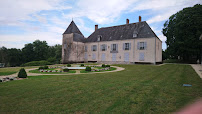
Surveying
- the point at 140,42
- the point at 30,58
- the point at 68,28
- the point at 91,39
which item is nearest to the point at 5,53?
the point at 30,58

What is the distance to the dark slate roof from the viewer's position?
2260 cm

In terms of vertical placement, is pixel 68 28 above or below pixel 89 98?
above

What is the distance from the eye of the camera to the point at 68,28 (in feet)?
93.8

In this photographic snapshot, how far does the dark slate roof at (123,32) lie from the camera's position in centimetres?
→ 2260

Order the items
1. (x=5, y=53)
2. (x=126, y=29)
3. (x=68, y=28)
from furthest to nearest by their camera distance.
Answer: (x=5, y=53) < (x=68, y=28) < (x=126, y=29)

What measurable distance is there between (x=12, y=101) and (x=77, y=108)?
231 cm

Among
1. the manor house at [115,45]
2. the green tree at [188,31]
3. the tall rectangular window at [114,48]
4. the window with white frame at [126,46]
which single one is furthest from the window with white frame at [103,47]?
the green tree at [188,31]

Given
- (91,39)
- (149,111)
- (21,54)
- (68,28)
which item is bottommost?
(149,111)

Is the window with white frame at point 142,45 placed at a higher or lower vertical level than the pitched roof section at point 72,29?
lower

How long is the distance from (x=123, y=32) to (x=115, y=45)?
3.48 meters

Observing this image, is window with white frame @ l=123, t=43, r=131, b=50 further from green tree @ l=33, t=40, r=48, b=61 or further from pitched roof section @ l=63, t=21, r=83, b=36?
green tree @ l=33, t=40, r=48, b=61

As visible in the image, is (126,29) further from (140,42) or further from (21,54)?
(21,54)

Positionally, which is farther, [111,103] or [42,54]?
[42,54]

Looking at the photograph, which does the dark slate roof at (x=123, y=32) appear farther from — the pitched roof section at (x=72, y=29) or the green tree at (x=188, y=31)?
the green tree at (x=188, y=31)
